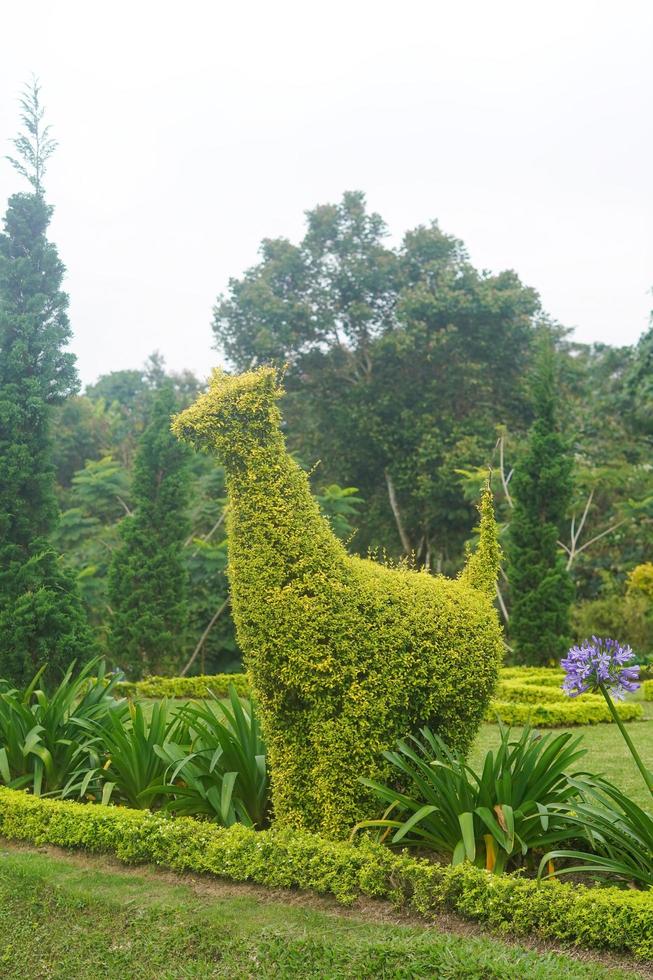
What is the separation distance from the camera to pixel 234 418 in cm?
546

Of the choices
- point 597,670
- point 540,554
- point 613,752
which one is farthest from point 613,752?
point 540,554

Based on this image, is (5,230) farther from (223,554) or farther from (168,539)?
(223,554)

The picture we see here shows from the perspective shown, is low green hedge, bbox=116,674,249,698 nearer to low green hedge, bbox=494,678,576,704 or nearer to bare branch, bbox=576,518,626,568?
low green hedge, bbox=494,678,576,704

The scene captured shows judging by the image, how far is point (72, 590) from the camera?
1420cm

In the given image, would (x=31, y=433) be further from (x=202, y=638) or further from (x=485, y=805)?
(x=485, y=805)

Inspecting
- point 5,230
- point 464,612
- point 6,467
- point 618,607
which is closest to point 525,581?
point 618,607

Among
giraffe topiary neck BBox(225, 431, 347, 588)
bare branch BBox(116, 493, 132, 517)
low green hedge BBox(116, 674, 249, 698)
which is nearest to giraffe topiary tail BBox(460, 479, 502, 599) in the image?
giraffe topiary neck BBox(225, 431, 347, 588)

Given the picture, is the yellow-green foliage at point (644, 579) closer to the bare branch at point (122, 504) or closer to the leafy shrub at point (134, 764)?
the bare branch at point (122, 504)

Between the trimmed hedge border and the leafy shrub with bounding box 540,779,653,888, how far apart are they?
4.42m

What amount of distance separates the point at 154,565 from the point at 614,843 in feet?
44.1

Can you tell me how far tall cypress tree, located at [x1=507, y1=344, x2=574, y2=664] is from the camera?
696 inches

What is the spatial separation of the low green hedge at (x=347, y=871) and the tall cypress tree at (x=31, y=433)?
7.68m

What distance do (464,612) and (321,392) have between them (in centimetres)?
2376

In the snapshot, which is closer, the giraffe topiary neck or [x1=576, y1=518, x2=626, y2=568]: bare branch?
the giraffe topiary neck
